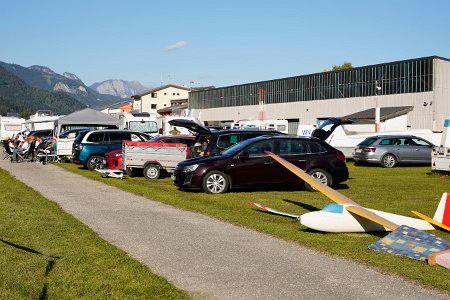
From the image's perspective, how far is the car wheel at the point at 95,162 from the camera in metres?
22.9

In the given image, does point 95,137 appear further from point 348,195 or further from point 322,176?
point 348,195

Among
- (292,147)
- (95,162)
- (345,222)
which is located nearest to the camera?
(345,222)

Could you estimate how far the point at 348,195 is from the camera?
14594 mm

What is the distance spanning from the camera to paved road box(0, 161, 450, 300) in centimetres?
586

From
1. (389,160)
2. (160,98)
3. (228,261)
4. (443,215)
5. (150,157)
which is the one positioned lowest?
(228,261)

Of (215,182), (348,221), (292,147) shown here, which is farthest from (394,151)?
(348,221)

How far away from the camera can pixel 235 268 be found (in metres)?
6.80

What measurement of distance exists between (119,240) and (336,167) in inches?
323

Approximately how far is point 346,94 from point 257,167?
176ft

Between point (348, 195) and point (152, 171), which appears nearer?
point (348, 195)

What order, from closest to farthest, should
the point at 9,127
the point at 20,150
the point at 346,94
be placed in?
the point at 20,150 < the point at 9,127 < the point at 346,94

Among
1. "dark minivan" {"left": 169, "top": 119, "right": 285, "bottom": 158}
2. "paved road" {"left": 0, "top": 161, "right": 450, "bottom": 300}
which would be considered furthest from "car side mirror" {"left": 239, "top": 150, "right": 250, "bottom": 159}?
"paved road" {"left": 0, "top": 161, "right": 450, "bottom": 300}

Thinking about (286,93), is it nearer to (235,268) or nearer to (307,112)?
(307,112)

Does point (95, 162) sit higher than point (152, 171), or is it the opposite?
point (95, 162)
